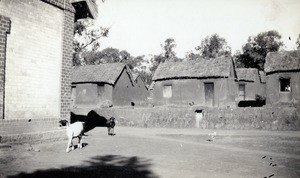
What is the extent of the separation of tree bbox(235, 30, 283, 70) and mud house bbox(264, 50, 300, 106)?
42.8 m

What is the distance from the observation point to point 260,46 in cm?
7294

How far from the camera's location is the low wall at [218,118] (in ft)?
62.0

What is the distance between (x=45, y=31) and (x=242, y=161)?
28.4 feet

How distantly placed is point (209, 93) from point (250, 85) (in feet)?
68.3

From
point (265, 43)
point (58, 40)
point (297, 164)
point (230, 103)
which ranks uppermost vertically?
point (265, 43)

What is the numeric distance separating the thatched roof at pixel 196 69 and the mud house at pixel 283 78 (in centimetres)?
483

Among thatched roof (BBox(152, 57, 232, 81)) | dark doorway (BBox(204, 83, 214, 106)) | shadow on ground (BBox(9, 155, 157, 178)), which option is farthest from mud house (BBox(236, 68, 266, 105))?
shadow on ground (BBox(9, 155, 157, 178))

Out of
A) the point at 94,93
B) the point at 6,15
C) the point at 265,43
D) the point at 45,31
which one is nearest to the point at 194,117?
the point at 45,31

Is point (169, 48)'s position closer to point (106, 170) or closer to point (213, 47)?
point (213, 47)

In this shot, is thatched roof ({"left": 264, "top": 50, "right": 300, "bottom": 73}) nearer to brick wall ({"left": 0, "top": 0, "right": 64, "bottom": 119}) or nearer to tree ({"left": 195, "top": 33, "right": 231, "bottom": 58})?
brick wall ({"left": 0, "top": 0, "right": 64, "bottom": 119})

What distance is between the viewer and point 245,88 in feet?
168

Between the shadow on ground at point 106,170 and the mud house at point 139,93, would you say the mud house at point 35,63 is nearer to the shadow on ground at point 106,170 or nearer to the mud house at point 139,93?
the shadow on ground at point 106,170

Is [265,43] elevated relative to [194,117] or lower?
elevated

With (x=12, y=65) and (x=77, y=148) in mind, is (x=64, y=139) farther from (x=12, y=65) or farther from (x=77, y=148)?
(x=12, y=65)
